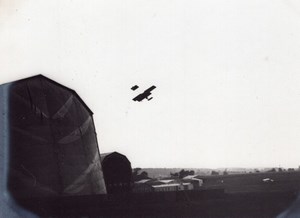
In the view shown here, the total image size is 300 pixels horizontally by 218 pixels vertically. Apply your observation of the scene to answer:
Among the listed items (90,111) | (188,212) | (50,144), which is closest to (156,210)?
(188,212)

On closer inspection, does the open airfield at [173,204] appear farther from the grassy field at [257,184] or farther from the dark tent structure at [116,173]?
the dark tent structure at [116,173]

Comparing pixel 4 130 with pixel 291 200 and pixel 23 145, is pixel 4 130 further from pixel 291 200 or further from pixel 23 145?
pixel 291 200

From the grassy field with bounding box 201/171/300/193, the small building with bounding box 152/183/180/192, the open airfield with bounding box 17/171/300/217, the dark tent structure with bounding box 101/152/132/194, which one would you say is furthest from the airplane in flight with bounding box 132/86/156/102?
the small building with bounding box 152/183/180/192

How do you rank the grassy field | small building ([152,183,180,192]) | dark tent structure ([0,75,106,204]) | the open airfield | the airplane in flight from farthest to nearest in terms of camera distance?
small building ([152,183,180,192])
the grassy field
the airplane in flight
dark tent structure ([0,75,106,204])
the open airfield

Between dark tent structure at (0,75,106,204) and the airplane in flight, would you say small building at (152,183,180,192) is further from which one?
dark tent structure at (0,75,106,204)

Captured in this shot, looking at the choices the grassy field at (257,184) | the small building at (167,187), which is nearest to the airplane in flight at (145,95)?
the grassy field at (257,184)
